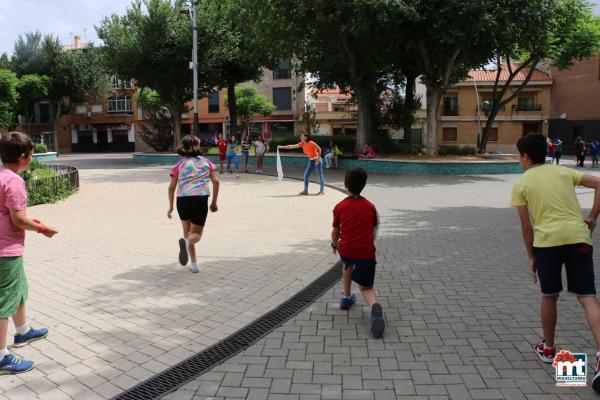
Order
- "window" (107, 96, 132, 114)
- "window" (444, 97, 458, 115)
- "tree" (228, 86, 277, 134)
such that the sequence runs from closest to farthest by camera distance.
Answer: "tree" (228, 86, 277, 134) → "window" (444, 97, 458, 115) → "window" (107, 96, 132, 114)

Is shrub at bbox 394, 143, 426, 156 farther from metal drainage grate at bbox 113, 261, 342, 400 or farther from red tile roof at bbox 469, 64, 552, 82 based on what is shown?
red tile roof at bbox 469, 64, 552, 82

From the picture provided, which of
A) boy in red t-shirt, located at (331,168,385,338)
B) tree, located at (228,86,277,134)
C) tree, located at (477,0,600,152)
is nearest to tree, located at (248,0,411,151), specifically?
tree, located at (477,0,600,152)

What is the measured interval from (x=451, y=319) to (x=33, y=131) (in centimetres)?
6121

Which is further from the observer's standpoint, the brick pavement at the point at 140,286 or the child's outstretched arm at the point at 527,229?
the brick pavement at the point at 140,286

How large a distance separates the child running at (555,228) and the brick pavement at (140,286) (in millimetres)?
2513

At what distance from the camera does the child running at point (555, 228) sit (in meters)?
3.39

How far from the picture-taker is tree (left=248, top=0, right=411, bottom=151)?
1808 centimetres

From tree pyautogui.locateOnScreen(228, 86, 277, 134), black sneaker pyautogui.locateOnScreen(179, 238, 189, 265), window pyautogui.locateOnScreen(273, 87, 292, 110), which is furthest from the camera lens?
window pyautogui.locateOnScreen(273, 87, 292, 110)

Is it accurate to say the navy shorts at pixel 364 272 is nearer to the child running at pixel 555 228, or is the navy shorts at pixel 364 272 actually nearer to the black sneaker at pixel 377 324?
the black sneaker at pixel 377 324

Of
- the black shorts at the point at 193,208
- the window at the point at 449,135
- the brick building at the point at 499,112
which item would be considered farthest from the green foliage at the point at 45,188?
the window at the point at 449,135

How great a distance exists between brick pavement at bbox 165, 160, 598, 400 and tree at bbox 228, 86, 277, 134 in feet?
134

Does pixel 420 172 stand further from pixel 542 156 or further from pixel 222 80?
pixel 542 156

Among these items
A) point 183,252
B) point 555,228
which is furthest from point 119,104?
point 555,228

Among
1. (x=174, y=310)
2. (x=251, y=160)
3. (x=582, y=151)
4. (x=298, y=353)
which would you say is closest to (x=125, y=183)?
(x=251, y=160)
